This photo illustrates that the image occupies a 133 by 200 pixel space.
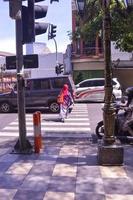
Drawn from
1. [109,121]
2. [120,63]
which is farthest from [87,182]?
[120,63]

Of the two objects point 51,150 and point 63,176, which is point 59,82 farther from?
point 63,176

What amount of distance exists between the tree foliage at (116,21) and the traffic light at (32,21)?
111 inches

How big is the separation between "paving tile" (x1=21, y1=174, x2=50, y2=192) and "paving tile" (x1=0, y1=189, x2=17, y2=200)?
256mm

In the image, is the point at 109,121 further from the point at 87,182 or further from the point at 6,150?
the point at 6,150

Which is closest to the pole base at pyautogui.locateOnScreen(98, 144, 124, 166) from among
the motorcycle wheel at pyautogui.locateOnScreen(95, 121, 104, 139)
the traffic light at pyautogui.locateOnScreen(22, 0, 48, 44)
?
the traffic light at pyautogui.locateOnScreen(22, 0, 48, 44)

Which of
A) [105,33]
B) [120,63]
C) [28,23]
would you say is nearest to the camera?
[105,33]

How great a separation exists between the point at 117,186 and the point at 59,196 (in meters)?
1.10

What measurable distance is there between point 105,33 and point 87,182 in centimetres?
296

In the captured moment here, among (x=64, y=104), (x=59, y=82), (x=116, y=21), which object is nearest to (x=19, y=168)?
(x=116, y=21)

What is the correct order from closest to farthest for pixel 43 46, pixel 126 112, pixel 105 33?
pixel 105 33 < pixel 126 112 < pixel 43 46

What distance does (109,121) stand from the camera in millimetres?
9273

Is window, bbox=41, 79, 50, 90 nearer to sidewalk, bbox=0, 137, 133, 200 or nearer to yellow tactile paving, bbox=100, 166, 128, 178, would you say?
sidewalk, bbox=0, 137, 133, 200

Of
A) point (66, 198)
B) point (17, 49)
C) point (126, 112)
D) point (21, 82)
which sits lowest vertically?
point (66, 198)

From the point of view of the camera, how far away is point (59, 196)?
6.95m
